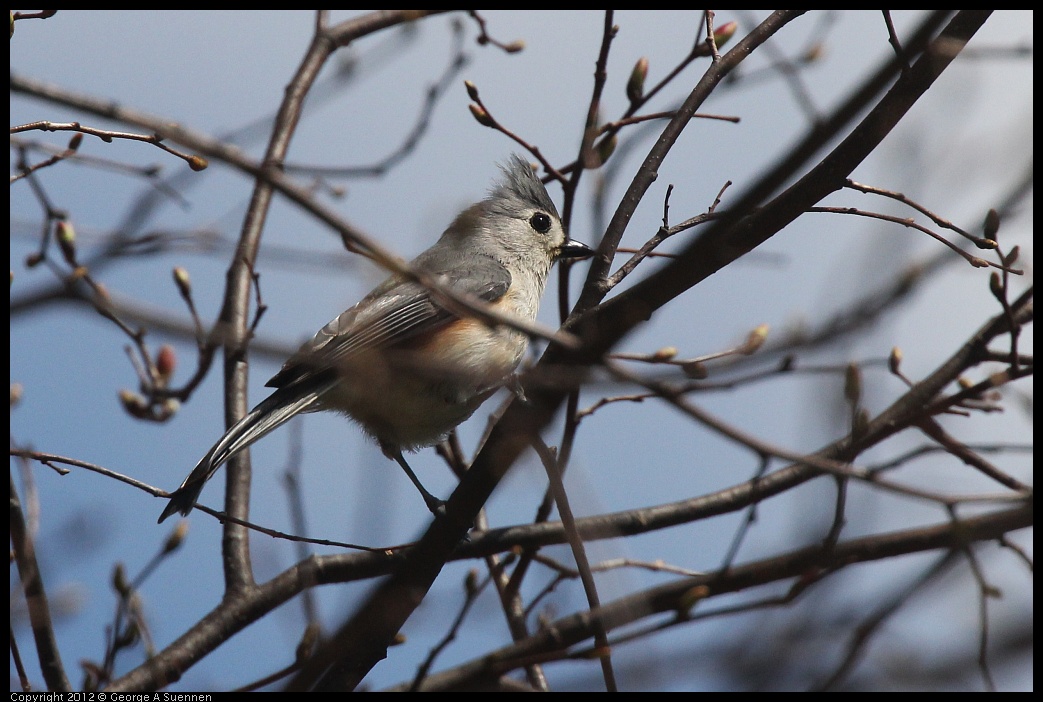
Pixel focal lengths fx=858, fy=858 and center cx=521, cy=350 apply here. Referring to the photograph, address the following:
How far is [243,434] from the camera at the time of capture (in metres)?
3.38

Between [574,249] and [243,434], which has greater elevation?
A: [574,249]

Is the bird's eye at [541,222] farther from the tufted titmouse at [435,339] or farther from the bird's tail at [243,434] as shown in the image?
the bird's tail at [243,434]

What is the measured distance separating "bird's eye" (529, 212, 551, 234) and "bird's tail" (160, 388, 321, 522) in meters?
1.85

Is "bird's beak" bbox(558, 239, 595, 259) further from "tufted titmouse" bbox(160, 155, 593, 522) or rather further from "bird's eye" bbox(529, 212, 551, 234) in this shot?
"bird's eye" bbox(529, 212, 551, 234)

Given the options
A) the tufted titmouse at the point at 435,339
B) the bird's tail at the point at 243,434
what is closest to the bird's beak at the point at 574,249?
the tufted titmouse at the point at 435,339

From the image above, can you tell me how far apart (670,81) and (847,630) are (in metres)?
2.22

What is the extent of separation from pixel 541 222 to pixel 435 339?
4.12ft

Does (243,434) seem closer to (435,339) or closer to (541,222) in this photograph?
(435,339)

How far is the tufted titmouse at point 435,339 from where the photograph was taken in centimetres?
350

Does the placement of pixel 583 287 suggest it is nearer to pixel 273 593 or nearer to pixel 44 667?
pixel 273 593

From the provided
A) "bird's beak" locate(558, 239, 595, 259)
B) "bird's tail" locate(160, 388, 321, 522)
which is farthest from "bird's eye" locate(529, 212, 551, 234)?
"bird's tail" locate(160, 388, 321, 522)

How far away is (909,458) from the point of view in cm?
172

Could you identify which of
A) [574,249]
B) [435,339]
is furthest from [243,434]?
[574,249]

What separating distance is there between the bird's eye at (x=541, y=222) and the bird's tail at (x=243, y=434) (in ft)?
6.08
